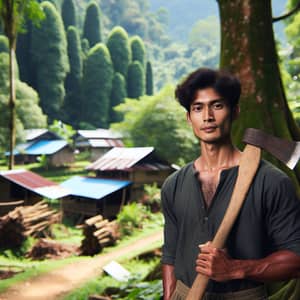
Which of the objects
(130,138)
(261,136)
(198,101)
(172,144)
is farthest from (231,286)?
(130,138)

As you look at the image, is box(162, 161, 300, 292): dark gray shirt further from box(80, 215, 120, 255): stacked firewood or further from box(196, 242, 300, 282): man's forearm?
box(80, 215, 120, 255): stacked firewood

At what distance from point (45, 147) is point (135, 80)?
21.0m

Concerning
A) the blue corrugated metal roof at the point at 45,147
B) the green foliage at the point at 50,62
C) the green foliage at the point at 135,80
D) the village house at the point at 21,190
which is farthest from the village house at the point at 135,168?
the green foliage at the point at 135,80

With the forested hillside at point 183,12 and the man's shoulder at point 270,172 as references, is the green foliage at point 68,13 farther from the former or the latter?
the forested hillside at point 183,12

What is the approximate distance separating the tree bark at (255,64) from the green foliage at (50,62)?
4165 cm

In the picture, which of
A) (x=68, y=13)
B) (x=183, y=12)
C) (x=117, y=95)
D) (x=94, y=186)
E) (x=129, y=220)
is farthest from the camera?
(x=183, y=12)

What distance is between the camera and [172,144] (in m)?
28.1

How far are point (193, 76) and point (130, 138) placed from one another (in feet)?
95.8

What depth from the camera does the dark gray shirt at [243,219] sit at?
194 centimetres

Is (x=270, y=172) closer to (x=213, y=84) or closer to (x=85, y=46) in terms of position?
(x=213, y=84)

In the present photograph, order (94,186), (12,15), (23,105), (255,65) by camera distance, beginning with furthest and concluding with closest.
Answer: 1. (23,105)
2. (94,186)
3. (12,15)
4. (255,65)

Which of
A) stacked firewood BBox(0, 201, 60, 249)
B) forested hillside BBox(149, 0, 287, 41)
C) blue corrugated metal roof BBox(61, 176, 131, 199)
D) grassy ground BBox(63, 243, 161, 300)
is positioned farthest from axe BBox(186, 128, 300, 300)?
forested hillside BBox(149, 0, 287, 41)

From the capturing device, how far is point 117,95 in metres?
49.2

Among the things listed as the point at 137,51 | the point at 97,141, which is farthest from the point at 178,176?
the point at 137,51
